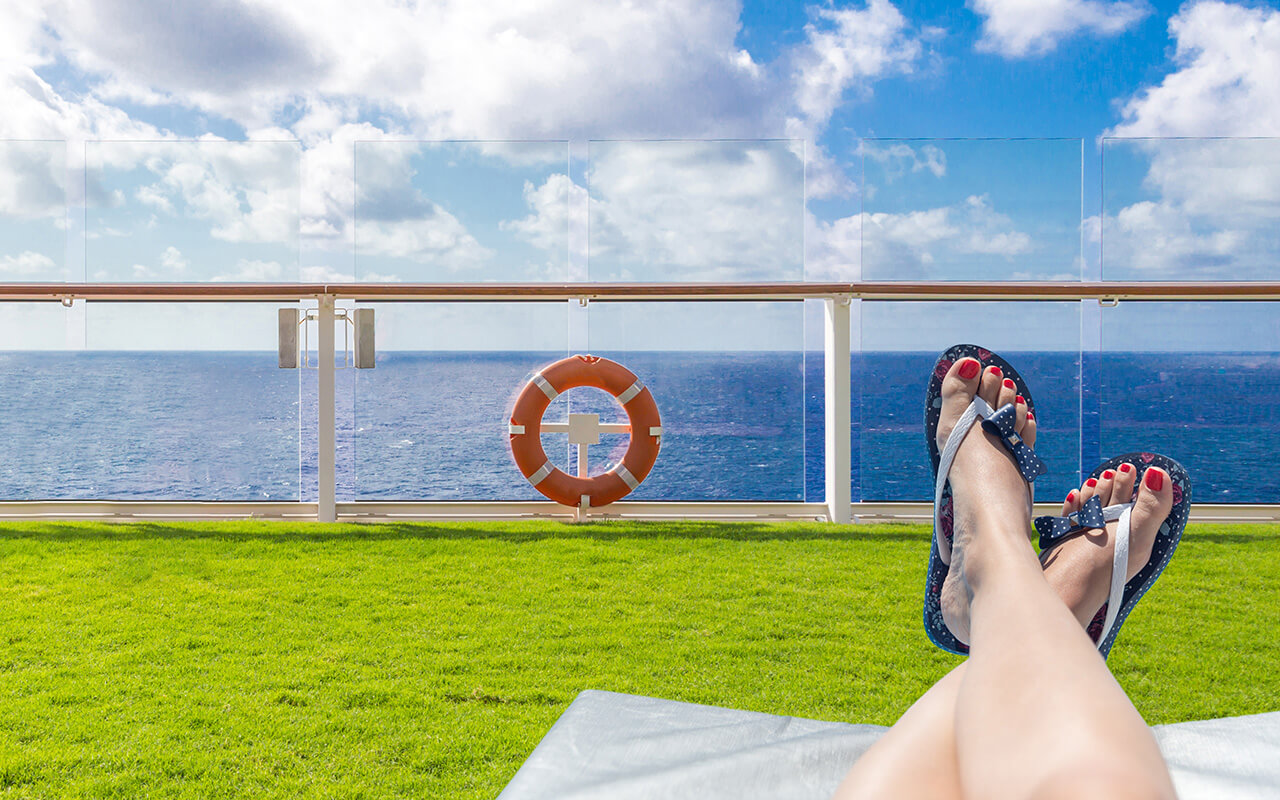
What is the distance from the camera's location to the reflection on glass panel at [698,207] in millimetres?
3881

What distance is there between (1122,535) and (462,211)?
11.3ft

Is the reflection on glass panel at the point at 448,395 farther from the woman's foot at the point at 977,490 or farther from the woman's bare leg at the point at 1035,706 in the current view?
the woman's bare leg at the point at 1035,706

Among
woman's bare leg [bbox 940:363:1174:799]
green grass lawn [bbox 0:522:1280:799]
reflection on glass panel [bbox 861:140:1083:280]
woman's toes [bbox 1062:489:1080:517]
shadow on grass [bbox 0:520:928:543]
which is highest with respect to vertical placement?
reflection on glass panel [bbox 861:140:1083:280]

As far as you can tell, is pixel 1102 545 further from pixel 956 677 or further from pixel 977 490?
pixel 956 677

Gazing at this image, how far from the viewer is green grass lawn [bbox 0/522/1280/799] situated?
4.94ft

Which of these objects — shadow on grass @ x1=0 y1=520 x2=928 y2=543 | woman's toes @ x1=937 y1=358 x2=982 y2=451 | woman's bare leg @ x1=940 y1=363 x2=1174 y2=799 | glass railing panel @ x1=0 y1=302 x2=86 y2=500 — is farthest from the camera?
glass railing panel @ x1=0 y1=302 x2=86 y2=500

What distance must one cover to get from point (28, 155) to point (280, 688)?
355 centimetres

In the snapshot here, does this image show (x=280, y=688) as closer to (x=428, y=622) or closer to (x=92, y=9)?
(x=428, y=622)

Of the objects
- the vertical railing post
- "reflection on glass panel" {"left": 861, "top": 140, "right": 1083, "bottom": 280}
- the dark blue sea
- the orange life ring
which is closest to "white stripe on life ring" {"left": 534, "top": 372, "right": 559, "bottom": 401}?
the orange life ring

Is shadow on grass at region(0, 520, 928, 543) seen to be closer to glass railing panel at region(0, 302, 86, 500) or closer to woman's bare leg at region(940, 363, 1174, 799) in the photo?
glass railing panel at region(0, 302, 86, 500)

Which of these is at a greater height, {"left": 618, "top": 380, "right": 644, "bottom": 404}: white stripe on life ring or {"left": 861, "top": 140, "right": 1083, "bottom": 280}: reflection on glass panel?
{"left": 861, "top": 140, "right": 1083, "bottom": 280}: reflection on glass panel

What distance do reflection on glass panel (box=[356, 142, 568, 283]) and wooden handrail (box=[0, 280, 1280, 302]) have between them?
0.35 feet

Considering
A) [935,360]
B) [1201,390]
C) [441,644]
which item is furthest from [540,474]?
[1201,390]

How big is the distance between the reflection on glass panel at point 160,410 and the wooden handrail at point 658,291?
0.75 feet
